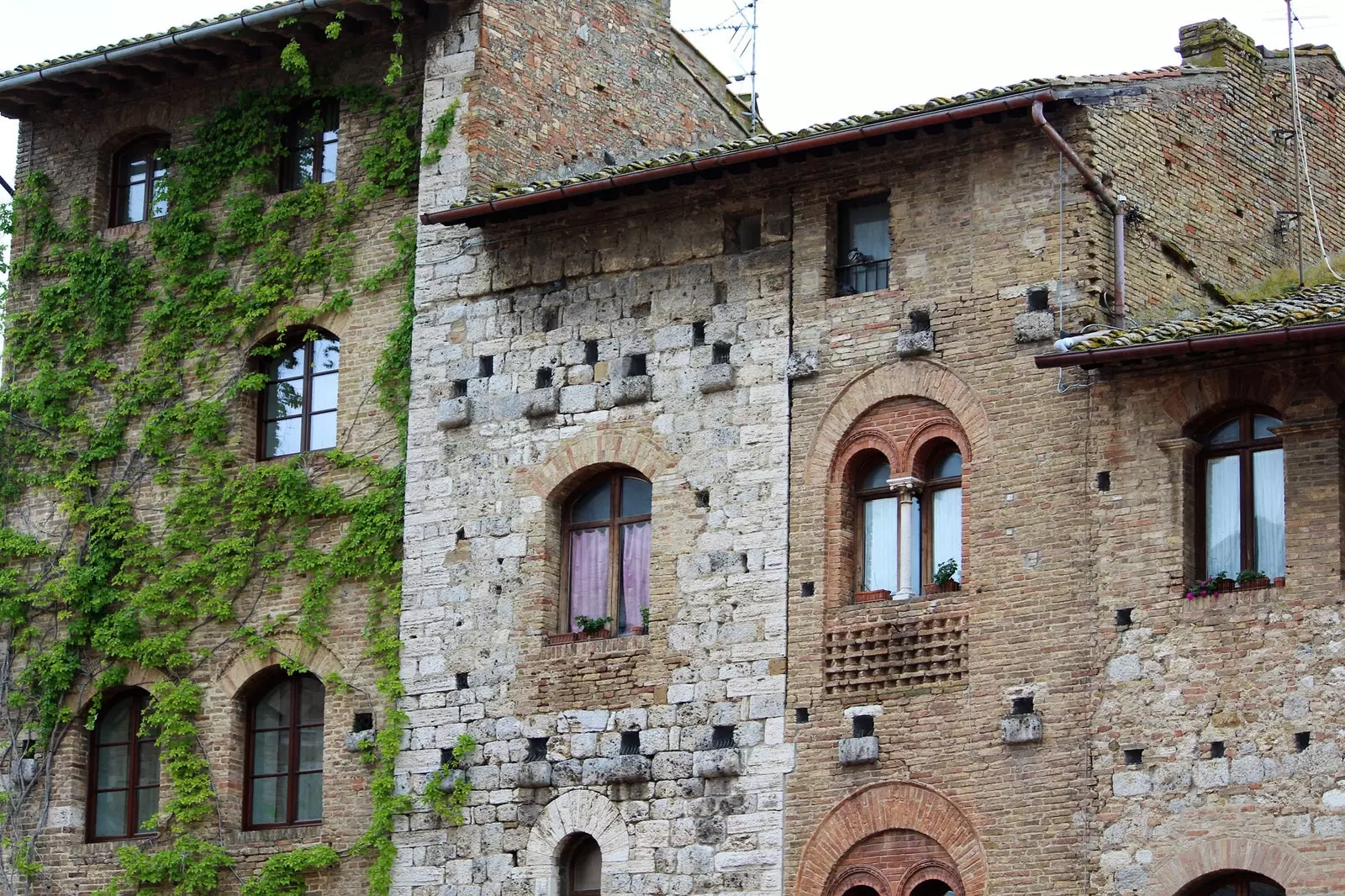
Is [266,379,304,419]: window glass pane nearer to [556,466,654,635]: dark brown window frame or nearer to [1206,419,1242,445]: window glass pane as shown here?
[556,466,654,635]: dark brown window frame

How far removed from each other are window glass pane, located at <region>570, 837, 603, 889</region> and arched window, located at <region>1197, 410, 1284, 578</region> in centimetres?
591

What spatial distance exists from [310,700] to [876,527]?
19.4ft

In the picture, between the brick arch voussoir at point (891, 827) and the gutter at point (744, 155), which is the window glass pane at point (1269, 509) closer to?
the brick arch voussoir at point (891, 827)

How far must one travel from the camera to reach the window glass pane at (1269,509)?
75.2 feet

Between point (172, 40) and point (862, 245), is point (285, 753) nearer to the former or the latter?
point (172, 40)

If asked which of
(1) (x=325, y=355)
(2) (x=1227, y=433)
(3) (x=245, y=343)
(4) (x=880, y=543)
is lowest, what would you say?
(4) (x=880, y=543)

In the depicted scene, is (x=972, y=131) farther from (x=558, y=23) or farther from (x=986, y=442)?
(x=558, y=23)

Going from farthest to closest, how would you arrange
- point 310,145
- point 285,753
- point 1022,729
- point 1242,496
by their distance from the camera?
point 310,145 → point 285,753 → point 1022,729 → point 1242,496

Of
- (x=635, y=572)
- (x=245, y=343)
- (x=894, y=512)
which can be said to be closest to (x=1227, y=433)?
(x=894, y=512)

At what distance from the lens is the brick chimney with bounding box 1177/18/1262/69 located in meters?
27.3

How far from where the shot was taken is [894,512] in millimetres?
24844

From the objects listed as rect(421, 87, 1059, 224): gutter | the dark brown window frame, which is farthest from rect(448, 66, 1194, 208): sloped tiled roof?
the dark brown window frame

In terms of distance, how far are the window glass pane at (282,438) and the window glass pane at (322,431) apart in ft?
0.50

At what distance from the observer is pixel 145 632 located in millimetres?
28359
